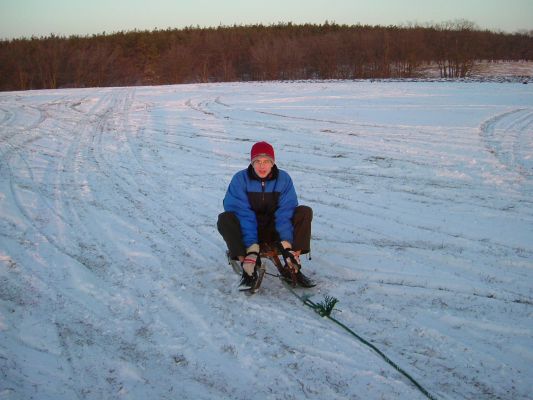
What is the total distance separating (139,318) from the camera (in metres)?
3.61

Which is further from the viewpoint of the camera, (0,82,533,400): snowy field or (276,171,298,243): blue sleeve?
(276,171,298,243): blue sleeve

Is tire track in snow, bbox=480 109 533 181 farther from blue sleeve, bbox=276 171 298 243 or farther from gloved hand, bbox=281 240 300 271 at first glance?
gloved hand, bbox=281 240 300 271

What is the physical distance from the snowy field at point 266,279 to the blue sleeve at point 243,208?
59cm

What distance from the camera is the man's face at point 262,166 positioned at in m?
4.15

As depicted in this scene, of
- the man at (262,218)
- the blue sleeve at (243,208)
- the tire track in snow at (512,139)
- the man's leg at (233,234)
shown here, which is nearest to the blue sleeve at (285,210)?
the man at (262,218)

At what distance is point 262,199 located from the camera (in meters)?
4.27

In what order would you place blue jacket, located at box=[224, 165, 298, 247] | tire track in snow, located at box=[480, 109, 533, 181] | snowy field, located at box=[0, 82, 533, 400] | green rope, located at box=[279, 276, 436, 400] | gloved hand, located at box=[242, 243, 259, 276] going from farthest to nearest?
tire track in snow, located at box=[480, 109, 533, 181]
blue jacket, located at box=[224, 165, 298, 247]
gloved hand, located at box=[242, 243, 259, 276]
snowy field, located at box=[0, 82, 533, 400]
green rope, located at box=[279, 276, 436, 400]

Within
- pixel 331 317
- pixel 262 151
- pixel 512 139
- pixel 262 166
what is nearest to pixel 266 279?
pixel 331 317

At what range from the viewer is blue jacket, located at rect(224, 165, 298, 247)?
4.18m

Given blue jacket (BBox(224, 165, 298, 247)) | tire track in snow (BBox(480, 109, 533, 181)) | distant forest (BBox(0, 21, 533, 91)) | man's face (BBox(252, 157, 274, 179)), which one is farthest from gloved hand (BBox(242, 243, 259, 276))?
distant forest (BBox(0, 21, 533, 91))

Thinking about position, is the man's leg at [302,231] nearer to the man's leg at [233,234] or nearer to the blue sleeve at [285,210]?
the blue sleeve at [285,210]

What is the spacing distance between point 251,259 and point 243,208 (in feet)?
1.84

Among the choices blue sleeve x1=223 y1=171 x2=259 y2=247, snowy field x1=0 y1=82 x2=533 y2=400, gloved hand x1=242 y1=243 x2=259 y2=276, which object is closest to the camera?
snowy field x1=0 y1=82 x2=533 y2=400

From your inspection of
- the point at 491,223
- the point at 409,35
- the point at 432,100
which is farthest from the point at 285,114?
the point at 409,35
